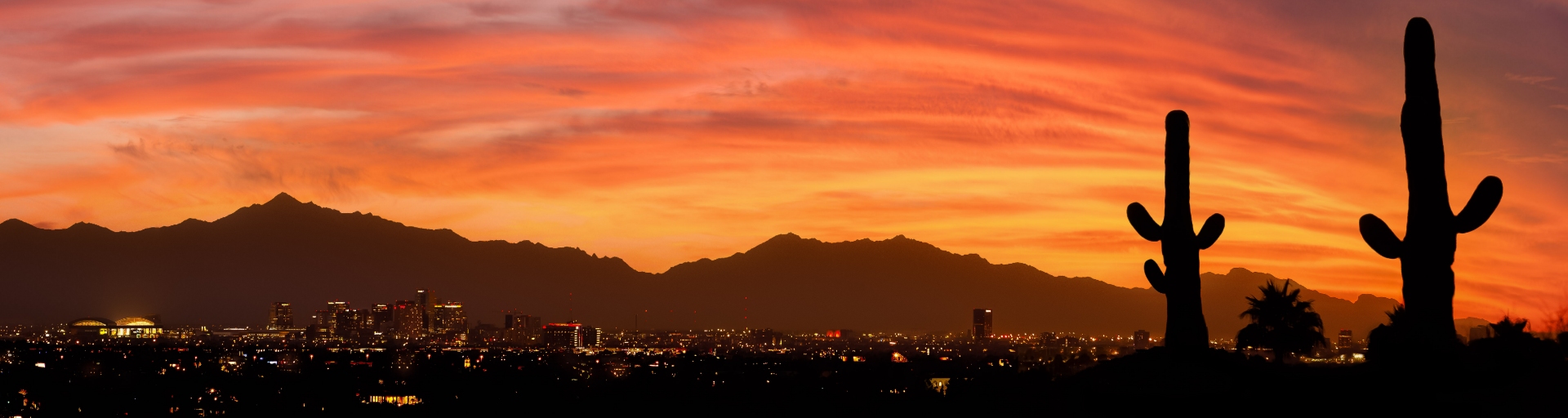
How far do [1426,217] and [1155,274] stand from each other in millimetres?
6456

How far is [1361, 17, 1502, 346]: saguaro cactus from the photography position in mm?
18062

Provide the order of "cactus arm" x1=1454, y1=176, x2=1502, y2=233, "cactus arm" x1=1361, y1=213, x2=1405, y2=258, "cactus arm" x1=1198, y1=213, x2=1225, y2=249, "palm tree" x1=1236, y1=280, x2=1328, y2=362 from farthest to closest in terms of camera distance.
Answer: "palm tree" x1=1236, y1=280, x2=1328, y2=362, "cactus arm" x1=1198, y1=213, x2=1225, y2=249, "cactus arm" x1=1361, y1=213, x2=1405, y2=258, "cactus arm" x1=1454, y1=176, x2=1502, y2=233

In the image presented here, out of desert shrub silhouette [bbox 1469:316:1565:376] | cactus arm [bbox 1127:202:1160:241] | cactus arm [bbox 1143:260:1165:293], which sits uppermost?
cactus arm [bbox 1127:202:1160:241]

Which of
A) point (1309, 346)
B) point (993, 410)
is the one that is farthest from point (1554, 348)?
point (993, 410)

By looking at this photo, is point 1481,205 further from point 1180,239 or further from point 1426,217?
point 1180,239

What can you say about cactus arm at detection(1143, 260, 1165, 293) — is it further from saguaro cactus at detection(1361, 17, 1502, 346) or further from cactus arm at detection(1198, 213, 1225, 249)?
saguaro cactus at detection(1361, 17, 1502, 346)

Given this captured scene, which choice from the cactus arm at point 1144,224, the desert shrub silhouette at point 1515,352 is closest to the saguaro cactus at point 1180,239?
the cactus arm at point 1144,224

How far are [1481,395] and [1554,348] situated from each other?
493 inches

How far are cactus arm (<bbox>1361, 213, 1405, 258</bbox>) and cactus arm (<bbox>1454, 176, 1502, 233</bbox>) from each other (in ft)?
2.61

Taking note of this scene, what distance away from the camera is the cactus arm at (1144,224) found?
78.7 feet

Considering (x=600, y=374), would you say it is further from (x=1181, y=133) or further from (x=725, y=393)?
(x=1181, y=133)

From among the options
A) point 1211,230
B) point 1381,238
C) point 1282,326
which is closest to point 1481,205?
point 1381,238

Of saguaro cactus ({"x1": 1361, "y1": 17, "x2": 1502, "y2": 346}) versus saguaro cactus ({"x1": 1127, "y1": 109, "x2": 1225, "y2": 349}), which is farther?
saguaro cactus ({"x1": 1127, "y1": 109, "x2": 1225, "y2": 349})

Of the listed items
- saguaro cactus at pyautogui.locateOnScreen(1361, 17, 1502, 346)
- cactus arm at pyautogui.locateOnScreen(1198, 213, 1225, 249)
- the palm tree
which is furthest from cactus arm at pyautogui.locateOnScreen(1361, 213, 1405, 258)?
the palm tree
